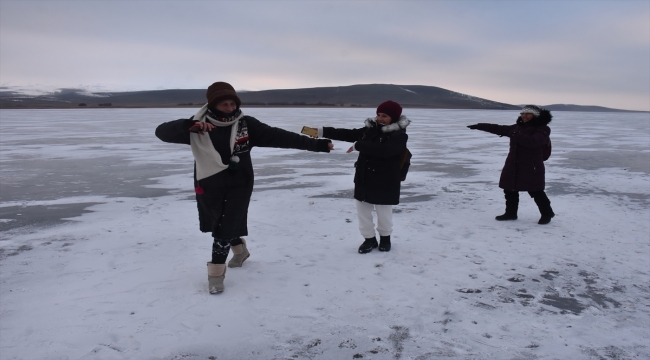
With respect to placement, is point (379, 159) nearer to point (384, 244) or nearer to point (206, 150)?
point (384, 244)

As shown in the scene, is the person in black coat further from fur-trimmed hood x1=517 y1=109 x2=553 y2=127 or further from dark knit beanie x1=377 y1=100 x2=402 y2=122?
fur-trimmed hood x1=517 y1=109 x2=553 y2=127

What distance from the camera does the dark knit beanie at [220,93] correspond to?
3.21 m

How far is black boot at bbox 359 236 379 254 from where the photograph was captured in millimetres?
4410

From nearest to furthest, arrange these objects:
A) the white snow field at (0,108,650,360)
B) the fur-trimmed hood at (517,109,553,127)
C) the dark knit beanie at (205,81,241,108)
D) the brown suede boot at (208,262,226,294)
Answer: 1. the white snow field at (0,108,650,360)
2. the dark knit beanie at (205,81,241,108)
3. the brown suede boot at (208,262,226,294)
4. the fur-trimmed hood at (517,109,553,127)

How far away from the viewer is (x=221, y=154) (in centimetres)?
336

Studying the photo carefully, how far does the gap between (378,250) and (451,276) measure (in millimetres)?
852

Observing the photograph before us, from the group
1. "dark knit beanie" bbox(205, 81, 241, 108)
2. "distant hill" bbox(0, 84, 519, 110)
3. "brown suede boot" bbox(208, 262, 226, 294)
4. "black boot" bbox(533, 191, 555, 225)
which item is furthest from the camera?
"distant hill" bbox(0, 84, 519, 110)

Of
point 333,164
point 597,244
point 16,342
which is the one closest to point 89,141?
point 333,164

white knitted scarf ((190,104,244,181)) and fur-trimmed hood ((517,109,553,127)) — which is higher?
fur-trimmed hood ((517,109,553,127))

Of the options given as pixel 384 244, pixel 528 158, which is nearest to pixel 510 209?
pixel 528 158

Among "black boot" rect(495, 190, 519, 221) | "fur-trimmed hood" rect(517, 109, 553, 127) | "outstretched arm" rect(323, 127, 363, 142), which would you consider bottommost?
"black boot" rect(495, 190, 519, 221)

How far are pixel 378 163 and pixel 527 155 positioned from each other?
7.41 ft

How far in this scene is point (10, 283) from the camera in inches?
145

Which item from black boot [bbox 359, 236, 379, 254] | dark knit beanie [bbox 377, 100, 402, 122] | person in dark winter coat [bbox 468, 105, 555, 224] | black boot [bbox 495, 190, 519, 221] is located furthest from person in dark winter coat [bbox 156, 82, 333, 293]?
black boot [bbox 495, 190, 519, 221]
